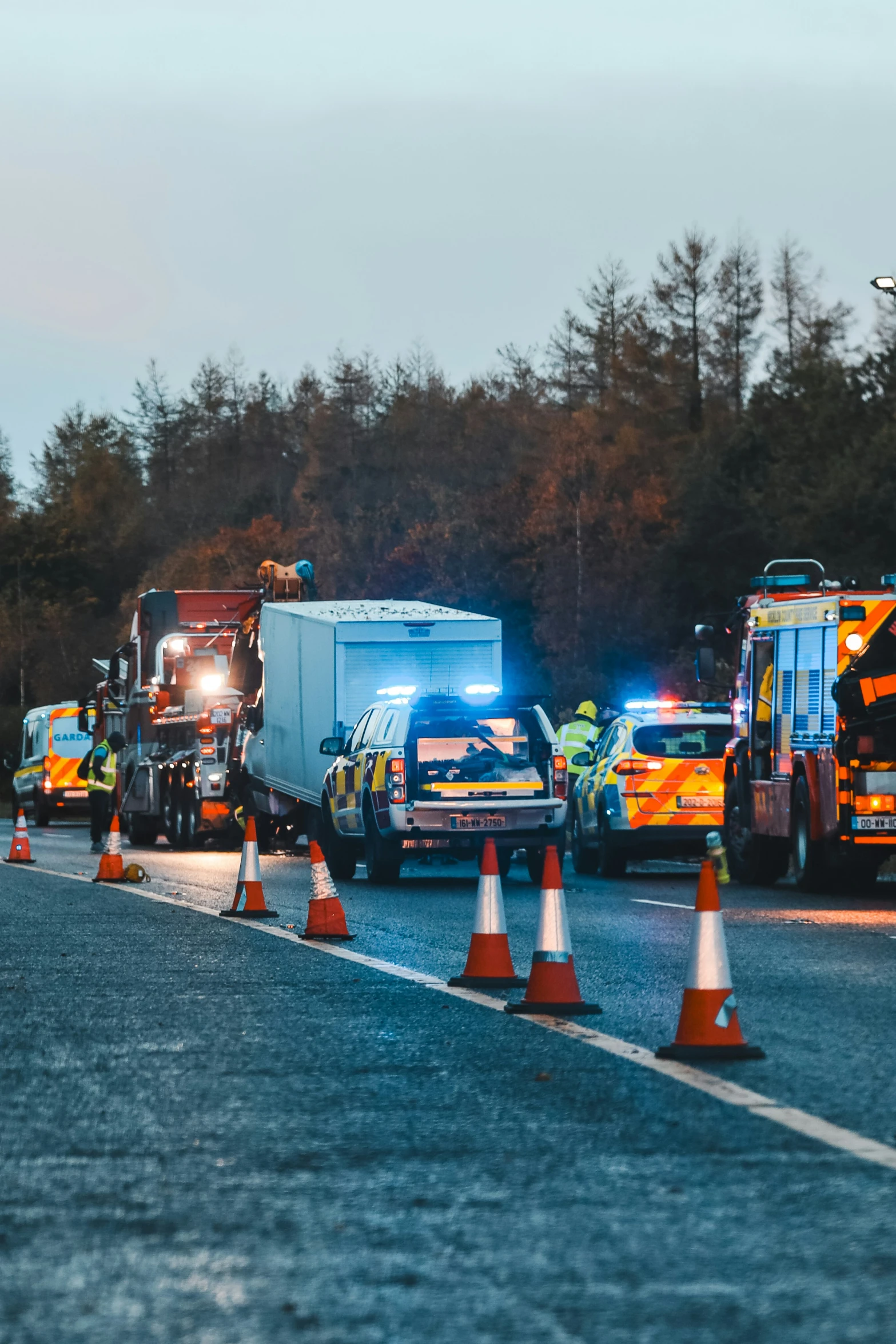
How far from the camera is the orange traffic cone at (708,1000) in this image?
359 inches

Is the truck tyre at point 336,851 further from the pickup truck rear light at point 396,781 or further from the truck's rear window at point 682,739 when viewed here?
the truck's rear window at point 682,739

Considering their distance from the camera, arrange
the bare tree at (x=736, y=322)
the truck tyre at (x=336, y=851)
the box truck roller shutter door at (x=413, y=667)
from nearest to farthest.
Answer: the truck tyre at (x=336, y=851) < the box truck roller shutter door at (x=413, y=667) < the bare tree at (x=736, y=322)

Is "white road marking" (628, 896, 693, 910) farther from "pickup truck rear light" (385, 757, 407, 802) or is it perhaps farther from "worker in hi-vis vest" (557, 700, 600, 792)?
"worker in hi-vis vest" (557, 700, 600, 792)

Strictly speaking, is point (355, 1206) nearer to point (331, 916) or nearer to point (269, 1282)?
point (269, 1282)

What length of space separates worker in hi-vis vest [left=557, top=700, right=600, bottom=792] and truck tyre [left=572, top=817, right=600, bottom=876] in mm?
1531

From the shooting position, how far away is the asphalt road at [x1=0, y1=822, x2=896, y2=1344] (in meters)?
5.32

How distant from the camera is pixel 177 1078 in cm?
905

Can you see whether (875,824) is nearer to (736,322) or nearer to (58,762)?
(58,762)

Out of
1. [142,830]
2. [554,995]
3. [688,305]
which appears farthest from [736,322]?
[554,995]

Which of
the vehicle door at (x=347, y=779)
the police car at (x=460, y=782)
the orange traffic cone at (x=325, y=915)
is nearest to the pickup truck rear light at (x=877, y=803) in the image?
the police car at (x=460, y=782)

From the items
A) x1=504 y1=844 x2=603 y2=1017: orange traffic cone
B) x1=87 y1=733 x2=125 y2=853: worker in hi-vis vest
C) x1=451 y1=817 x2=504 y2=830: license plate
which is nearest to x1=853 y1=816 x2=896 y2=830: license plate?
x1=451 y1=817 x2=504 y2=830: license plate

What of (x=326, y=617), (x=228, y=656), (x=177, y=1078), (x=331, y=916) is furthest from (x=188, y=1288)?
(x=228, y=656)

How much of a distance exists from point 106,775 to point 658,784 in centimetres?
1242

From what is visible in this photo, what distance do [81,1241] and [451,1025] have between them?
15.5ft
